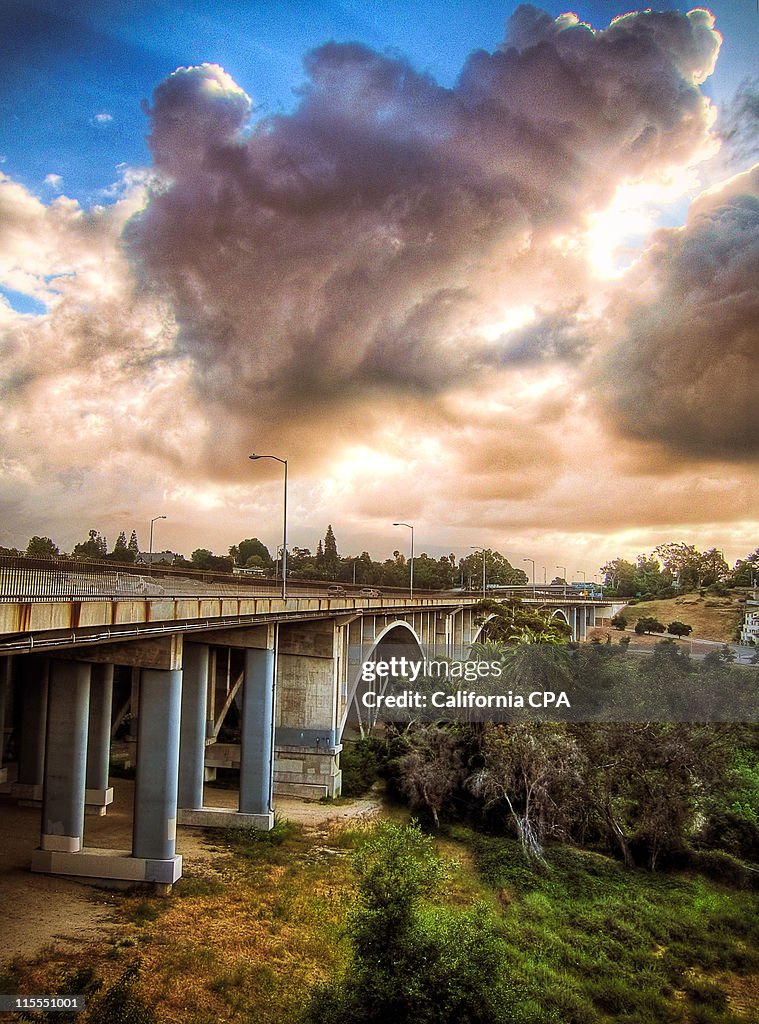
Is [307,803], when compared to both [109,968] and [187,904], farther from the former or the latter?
[109,968]

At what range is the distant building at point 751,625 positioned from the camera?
85938 millimetres

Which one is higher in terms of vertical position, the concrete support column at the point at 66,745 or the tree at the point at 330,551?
the tree at the point at 330,551

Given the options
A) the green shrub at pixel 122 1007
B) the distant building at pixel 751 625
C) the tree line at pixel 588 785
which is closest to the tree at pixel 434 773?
the tree line at pixel 588 785

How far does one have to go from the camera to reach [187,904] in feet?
66.2

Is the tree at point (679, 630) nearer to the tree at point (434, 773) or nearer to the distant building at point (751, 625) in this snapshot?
the distant building at point (751, 625)

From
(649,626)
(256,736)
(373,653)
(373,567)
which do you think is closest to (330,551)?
(373,567)

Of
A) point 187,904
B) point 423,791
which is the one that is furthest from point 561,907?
point 187,904

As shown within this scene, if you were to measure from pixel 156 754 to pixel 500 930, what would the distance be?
39.1 feet

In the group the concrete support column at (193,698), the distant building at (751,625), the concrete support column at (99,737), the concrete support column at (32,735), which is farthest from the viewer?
A: the distant building at (751,625)

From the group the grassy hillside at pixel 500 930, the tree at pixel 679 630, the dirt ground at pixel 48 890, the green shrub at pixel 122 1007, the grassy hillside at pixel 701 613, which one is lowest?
the grassy hillside at pixel 500 930

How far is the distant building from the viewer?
282ft

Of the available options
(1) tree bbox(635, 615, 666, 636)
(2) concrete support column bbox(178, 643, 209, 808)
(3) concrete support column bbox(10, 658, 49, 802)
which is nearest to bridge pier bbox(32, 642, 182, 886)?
(2) concrete support column bbox(178, 643, 209, 808)

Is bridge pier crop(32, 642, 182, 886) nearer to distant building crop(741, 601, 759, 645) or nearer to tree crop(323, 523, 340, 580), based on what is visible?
distant building crop(741, 601, 759, 645)

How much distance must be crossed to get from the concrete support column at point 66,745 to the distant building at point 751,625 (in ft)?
258
